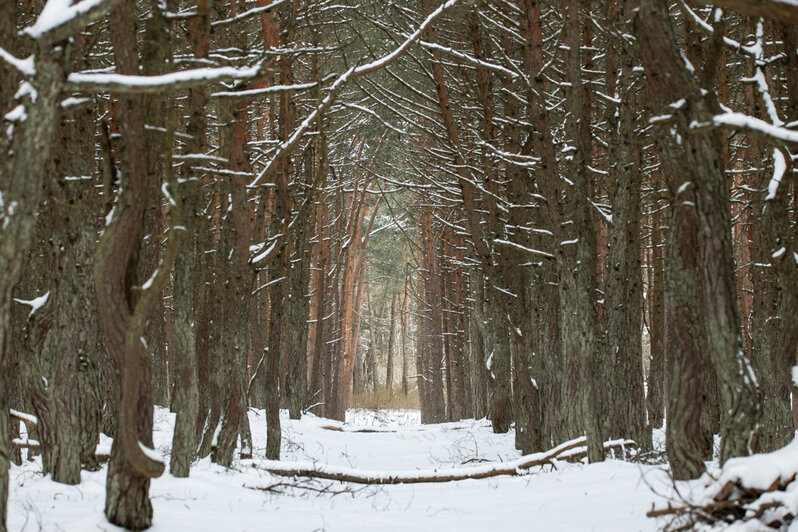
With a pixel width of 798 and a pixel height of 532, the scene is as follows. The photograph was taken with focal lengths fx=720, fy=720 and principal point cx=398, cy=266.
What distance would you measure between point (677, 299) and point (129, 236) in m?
3.46

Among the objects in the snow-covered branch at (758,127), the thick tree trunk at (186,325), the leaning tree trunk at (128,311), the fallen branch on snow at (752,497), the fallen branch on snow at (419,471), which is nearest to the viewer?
the fallen branch on snow at (752,497)

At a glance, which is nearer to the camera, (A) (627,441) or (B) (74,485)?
(B) (74,485)

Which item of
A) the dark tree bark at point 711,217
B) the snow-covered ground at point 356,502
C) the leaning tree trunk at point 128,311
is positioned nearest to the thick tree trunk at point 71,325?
the snow-covered ground at point 356,502

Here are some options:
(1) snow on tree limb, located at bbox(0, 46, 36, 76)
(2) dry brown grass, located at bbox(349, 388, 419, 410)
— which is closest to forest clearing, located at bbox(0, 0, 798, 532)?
(1) snow on tree limb, located at bbox(0, 46, 36, 76)

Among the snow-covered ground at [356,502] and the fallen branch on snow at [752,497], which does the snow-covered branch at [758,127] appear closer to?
the fallen branch on snow at [752,497]

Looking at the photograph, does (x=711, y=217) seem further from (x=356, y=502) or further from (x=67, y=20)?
(x=356, y=502)

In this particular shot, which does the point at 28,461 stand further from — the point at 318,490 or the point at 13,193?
the point at 13,193

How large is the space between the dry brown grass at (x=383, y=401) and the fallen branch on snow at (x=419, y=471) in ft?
68.1

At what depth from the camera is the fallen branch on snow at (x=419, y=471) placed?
6965 millimetres

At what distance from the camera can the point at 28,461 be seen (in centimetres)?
714

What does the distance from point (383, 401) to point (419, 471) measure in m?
24.6

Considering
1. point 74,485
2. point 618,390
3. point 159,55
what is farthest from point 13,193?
point 618,390

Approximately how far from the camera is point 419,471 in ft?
23.9

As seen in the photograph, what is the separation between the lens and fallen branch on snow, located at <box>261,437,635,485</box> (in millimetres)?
6965
